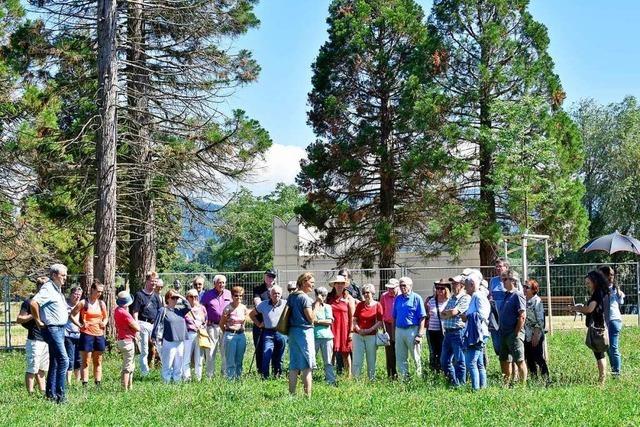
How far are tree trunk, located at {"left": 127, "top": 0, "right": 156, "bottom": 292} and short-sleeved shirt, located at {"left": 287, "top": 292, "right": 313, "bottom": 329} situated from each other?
32.9 feet

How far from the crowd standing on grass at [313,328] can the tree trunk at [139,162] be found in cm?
639

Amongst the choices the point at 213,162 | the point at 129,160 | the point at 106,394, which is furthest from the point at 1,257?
the point at 106,394

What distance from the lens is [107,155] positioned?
19.7 meters

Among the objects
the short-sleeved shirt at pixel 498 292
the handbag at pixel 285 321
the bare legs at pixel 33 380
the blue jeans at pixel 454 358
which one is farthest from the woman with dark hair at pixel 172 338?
the short-sleeved shirt at pixel 498 292

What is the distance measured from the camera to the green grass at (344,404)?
9.30 metres

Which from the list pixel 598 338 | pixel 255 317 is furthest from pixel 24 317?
pixel 598 338

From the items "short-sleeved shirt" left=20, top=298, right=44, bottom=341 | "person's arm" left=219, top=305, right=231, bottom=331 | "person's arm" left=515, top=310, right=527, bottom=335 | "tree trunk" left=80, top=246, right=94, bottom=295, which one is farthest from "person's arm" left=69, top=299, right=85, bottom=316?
"person's arm" left=515, top=310, right=527, bottom=335

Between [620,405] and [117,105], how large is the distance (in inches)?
531

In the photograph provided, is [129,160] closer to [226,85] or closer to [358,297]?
[226,85]

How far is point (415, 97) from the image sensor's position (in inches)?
1233

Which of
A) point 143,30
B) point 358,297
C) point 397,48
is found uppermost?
point 397,48

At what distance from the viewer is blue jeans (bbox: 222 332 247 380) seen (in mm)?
14039

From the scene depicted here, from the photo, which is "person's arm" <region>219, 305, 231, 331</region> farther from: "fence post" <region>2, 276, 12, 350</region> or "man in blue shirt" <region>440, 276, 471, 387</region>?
"fence post" <region>2, 276, 12, 350</region>

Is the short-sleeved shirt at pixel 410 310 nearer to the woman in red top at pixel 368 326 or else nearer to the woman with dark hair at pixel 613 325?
the woman in red top at pixel 368 326
